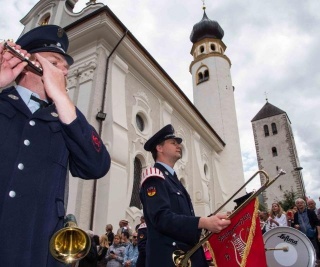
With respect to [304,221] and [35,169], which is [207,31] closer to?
[304,221]

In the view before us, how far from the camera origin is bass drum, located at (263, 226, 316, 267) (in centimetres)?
424

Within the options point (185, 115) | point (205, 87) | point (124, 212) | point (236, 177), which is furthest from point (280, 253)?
point (205, 87)

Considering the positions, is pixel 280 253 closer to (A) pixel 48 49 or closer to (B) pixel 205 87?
(A) pixel 48 49

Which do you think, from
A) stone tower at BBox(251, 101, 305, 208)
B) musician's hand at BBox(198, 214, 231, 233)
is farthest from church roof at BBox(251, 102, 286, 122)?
musician's hand at BBox(198, 214, 231, 233)

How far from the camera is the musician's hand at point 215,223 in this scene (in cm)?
212

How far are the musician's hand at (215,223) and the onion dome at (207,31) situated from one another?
28780 mm

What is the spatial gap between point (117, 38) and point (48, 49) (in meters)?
10.6

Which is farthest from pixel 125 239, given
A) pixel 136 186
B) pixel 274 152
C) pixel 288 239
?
pixel 274 152

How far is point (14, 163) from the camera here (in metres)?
1.40

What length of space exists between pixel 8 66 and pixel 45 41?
36 cm

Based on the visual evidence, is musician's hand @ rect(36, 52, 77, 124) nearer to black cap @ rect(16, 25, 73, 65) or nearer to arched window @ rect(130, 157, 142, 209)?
black cap @ rect(16, 25, 73, 65)

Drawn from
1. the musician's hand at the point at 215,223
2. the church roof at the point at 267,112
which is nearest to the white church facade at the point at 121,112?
the musician's hand at the point at 215,223

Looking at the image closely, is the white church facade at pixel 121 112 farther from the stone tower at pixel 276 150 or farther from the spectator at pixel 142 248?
the stone tower at pixel 276 150

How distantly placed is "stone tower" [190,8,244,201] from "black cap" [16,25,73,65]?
20.1 meters
